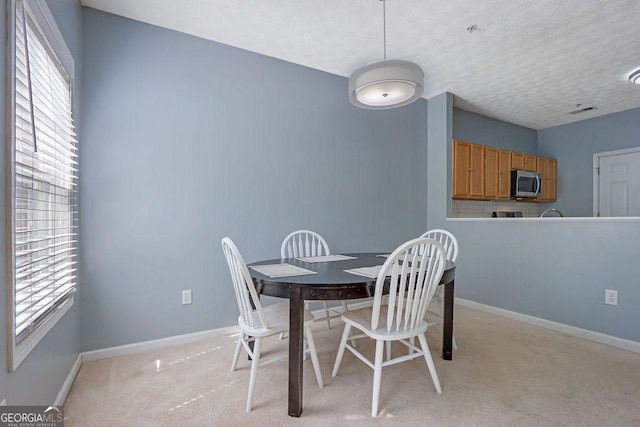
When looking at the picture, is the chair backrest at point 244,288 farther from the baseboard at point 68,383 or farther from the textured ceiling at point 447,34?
the textured ceiling at point 447,34

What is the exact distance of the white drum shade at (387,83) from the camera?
5.92ft

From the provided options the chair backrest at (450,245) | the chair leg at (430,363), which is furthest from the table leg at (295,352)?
the chair backrest at (450,245)

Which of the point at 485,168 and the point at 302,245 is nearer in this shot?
the point at 302,245

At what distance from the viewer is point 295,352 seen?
1566mm

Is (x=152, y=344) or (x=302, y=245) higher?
(x=302, y=245)

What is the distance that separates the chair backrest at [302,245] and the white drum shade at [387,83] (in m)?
1.24

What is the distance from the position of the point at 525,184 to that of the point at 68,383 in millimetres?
5476

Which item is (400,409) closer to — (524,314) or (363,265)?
(363,265)

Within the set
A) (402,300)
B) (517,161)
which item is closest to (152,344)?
(402,300)

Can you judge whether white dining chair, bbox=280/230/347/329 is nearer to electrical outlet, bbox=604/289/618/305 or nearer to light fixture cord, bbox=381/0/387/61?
light fixture cord, bbox=381/0/387/61

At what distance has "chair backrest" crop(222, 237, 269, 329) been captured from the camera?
60.5 inches

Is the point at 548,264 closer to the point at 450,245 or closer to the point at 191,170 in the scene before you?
the point at 450,245

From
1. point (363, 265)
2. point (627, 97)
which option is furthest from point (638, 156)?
point (363, 265)
